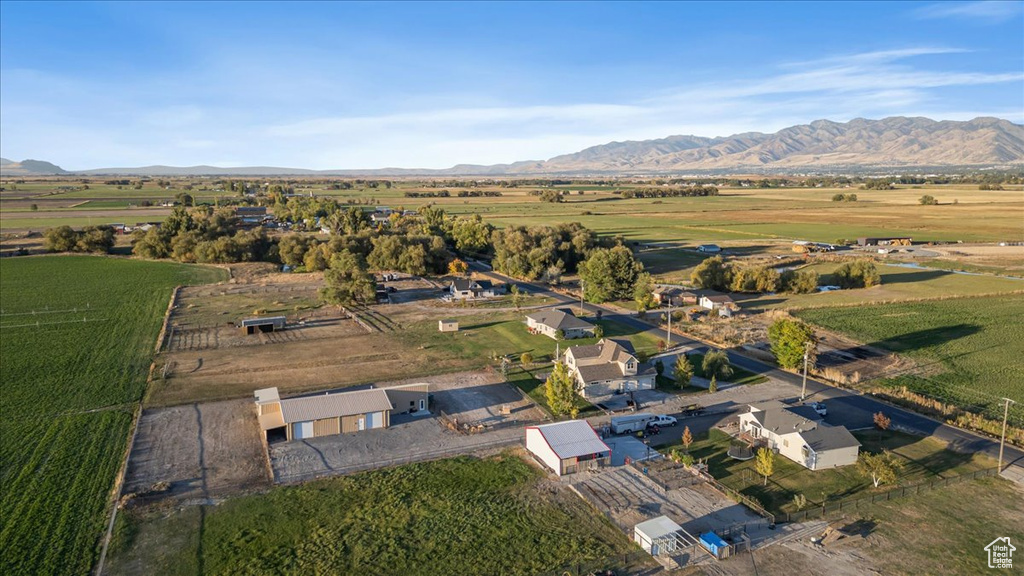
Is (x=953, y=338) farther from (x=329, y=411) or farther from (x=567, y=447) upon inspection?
(x=329, y=411)

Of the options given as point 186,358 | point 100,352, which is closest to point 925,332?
point 186,358

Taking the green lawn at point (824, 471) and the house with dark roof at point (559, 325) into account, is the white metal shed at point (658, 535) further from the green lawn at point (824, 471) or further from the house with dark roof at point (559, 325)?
the house with dark roof at point (559, 325)

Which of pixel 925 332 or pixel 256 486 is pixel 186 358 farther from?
pixel 925 332

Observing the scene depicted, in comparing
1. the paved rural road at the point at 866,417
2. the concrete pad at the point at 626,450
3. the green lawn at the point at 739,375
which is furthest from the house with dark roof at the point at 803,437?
the green lawn at the point at 739,375

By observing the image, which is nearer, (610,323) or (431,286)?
(610,323)

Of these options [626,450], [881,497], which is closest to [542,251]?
[626,450]
